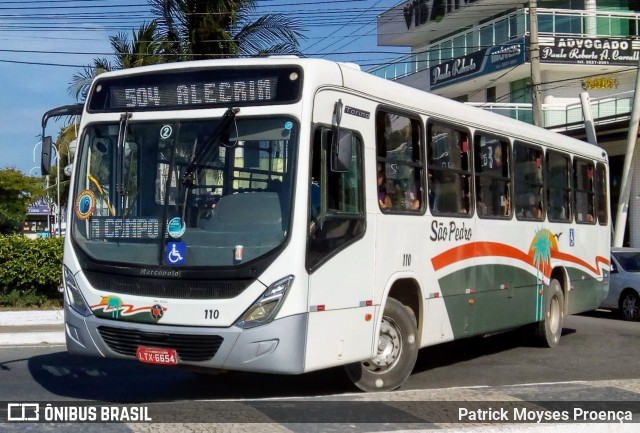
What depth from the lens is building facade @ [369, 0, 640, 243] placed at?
30.8 metres

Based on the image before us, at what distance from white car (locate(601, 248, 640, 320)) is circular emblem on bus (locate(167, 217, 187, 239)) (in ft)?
40.9

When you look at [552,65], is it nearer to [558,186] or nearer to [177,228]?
[558,186]

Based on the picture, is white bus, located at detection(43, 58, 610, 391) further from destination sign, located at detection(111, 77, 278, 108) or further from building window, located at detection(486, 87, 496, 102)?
building window, located at detection(486, 87, 496, 102)

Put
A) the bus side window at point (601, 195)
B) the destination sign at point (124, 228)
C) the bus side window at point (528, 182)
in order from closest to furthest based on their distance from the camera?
the destination sign at point (124, 228) < the bus side window at point (528, 182) < the bus side window at point (601, 195)

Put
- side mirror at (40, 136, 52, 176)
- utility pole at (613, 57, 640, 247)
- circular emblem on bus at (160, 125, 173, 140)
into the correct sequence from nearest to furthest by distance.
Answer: circular emblem on bus at (160, 125, 173, 140) → side mirror at (40, 136, 52, 176) → utility pole at (613, 57, 640, 247)

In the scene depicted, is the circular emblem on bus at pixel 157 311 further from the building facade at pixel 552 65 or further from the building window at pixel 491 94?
the building window at pixel 491 94

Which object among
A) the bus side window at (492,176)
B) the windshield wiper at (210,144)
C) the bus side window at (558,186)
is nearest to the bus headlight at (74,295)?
the windshield wiper at (210,144)

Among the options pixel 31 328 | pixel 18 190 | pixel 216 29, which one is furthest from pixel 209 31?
pixel 18 190

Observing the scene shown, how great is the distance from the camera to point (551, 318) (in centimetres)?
1352

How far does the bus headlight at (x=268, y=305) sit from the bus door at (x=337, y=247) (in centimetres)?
27

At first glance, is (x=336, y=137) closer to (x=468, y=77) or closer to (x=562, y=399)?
(x=562, y=399)

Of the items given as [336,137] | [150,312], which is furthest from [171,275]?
[336,137]

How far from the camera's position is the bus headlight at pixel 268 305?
7711 mm

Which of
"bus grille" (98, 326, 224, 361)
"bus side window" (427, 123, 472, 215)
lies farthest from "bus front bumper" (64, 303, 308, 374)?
"bus side window" (427, 123, 472, 215)
